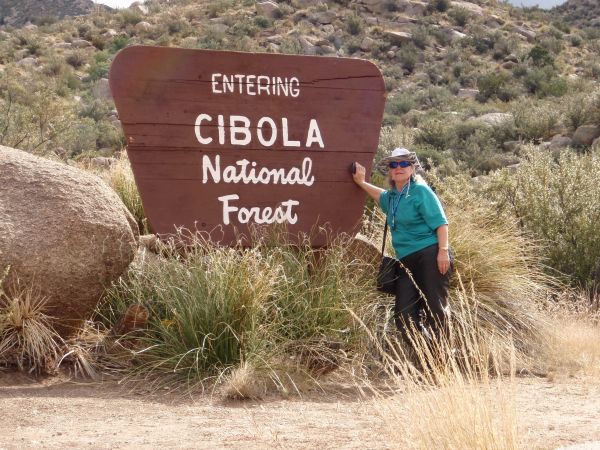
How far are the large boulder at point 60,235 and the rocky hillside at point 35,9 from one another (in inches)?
1914

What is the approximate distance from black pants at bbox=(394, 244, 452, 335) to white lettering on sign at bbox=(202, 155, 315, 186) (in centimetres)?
102

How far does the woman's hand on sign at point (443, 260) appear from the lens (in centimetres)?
598

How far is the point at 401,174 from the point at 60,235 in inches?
94.7

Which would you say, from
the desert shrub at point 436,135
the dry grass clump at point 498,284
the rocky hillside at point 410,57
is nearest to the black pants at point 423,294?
the dry grass clump at point 498,284

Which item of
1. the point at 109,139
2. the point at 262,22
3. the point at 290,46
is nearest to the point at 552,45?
the point at 290,46

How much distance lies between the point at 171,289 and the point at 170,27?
112 feet

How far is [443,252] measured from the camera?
5.98 metres

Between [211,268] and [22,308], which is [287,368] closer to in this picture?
[211,268]

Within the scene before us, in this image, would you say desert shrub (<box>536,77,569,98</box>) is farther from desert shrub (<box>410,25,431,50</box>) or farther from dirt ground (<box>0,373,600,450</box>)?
dirt ground (<box>0,373,600,450</box>)

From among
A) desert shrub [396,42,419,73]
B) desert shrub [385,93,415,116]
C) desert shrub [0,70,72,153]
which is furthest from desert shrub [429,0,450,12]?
desert shrub [0,70,72,153]

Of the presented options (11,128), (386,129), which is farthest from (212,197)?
(386,129)

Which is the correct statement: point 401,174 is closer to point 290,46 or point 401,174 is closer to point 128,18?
point 290,46

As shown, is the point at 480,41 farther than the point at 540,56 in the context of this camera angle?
Yes

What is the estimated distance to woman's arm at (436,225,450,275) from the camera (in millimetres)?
5984
